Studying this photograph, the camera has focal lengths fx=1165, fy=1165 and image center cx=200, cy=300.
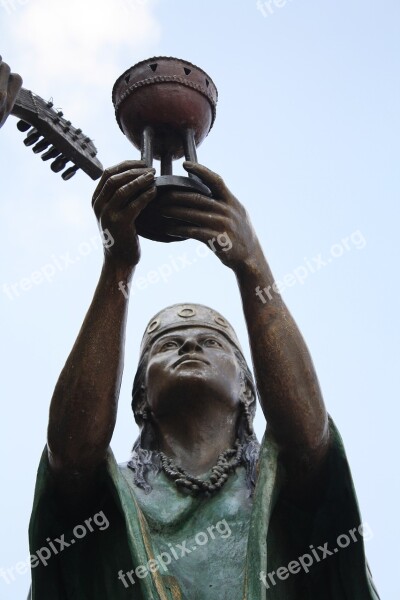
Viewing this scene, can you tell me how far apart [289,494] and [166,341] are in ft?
3.88

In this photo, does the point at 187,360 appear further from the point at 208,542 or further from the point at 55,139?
the point at 55,139

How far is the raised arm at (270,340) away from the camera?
5285 millimetres

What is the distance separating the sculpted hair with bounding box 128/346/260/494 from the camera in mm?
5797

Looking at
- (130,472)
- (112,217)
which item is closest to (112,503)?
(130,472)

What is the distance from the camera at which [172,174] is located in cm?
573

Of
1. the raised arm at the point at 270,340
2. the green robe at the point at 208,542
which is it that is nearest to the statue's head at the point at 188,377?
the green robe at the point at 208,542

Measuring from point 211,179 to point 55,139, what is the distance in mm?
4437

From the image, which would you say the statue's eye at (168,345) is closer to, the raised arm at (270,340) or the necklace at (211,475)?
the necklace at (211,475)

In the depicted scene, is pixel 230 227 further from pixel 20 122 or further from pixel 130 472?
pixel 20 122

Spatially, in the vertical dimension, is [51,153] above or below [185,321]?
above

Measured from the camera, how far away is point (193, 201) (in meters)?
5.38

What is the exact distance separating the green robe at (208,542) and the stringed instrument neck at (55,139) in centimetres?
436

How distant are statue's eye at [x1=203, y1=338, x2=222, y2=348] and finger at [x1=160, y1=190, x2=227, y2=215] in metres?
1.00

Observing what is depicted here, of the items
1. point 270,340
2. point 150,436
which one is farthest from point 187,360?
point 270,340
